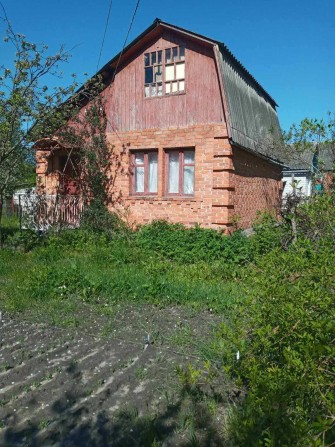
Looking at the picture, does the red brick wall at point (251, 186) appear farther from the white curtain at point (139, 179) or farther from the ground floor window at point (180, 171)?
the white curtain at point (139, 179)

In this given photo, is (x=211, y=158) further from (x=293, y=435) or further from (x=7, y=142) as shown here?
(x=293, y=435)

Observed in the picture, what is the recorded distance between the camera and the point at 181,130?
11.3m

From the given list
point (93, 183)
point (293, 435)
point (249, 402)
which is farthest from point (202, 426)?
point (93, 183)

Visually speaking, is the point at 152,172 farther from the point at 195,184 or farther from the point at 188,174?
the point at 195,184

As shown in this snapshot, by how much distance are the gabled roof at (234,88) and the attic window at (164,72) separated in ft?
1.87

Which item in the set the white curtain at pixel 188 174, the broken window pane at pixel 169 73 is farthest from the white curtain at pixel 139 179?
the broken window pane at pixel 169 73

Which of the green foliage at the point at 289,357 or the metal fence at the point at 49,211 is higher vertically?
the metal fence at the point at 49,211

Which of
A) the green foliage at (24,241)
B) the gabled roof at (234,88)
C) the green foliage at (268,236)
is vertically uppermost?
the gabled roof at (234,88)

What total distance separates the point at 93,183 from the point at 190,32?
17.6 ft

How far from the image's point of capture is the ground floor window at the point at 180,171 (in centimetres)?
1141

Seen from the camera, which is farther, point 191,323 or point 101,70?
point 101,70

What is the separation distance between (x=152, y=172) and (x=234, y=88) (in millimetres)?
3576

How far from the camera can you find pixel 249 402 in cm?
250

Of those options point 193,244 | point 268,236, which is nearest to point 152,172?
point 193,244
